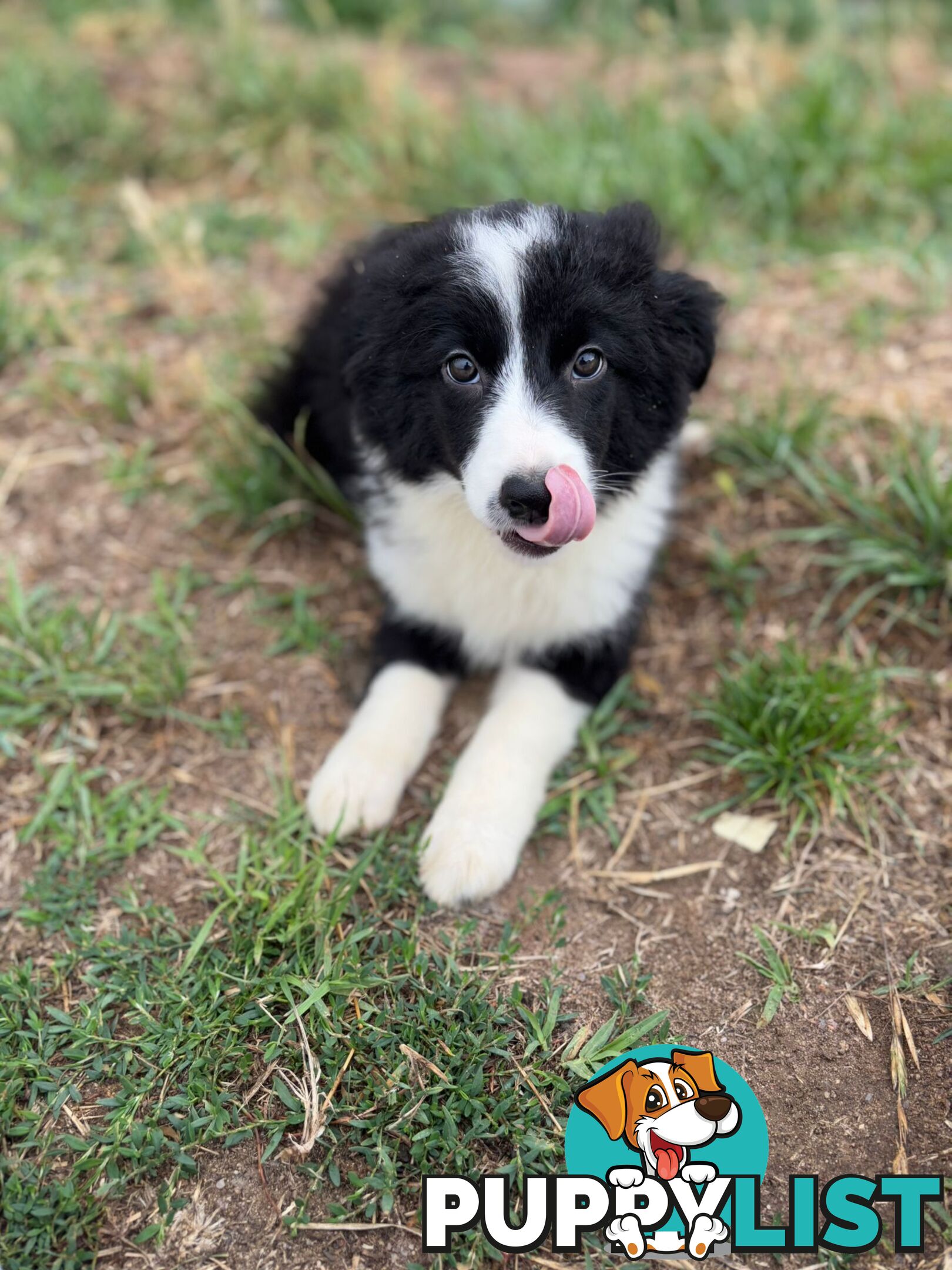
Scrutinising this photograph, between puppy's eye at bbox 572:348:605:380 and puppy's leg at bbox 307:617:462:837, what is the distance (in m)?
0.91

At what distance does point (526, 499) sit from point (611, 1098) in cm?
126

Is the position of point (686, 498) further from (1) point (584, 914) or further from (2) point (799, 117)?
(2) point (799, 117)

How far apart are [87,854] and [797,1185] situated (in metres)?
1.82

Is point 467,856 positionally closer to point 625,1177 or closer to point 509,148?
point 625,1177

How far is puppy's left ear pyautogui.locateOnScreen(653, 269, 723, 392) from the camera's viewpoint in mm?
2475

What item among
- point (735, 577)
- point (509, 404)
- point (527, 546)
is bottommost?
point (735, 577)

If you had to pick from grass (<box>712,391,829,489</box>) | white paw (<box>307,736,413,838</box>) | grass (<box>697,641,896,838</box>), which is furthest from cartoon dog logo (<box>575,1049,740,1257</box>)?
grass (<box>712,391,829,489</box>)

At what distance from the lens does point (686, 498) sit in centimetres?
356

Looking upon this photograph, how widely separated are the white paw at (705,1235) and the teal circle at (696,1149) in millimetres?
25

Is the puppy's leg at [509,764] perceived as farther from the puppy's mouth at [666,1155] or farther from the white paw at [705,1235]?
the white paw at [705,1235]

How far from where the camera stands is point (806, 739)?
279 centimetres

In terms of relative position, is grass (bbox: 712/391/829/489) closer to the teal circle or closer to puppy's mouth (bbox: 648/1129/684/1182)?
the teal circle

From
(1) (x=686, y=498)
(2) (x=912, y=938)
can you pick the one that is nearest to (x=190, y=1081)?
(2) (x=912, y=938)

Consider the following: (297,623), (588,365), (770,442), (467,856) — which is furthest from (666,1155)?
(770,442)
